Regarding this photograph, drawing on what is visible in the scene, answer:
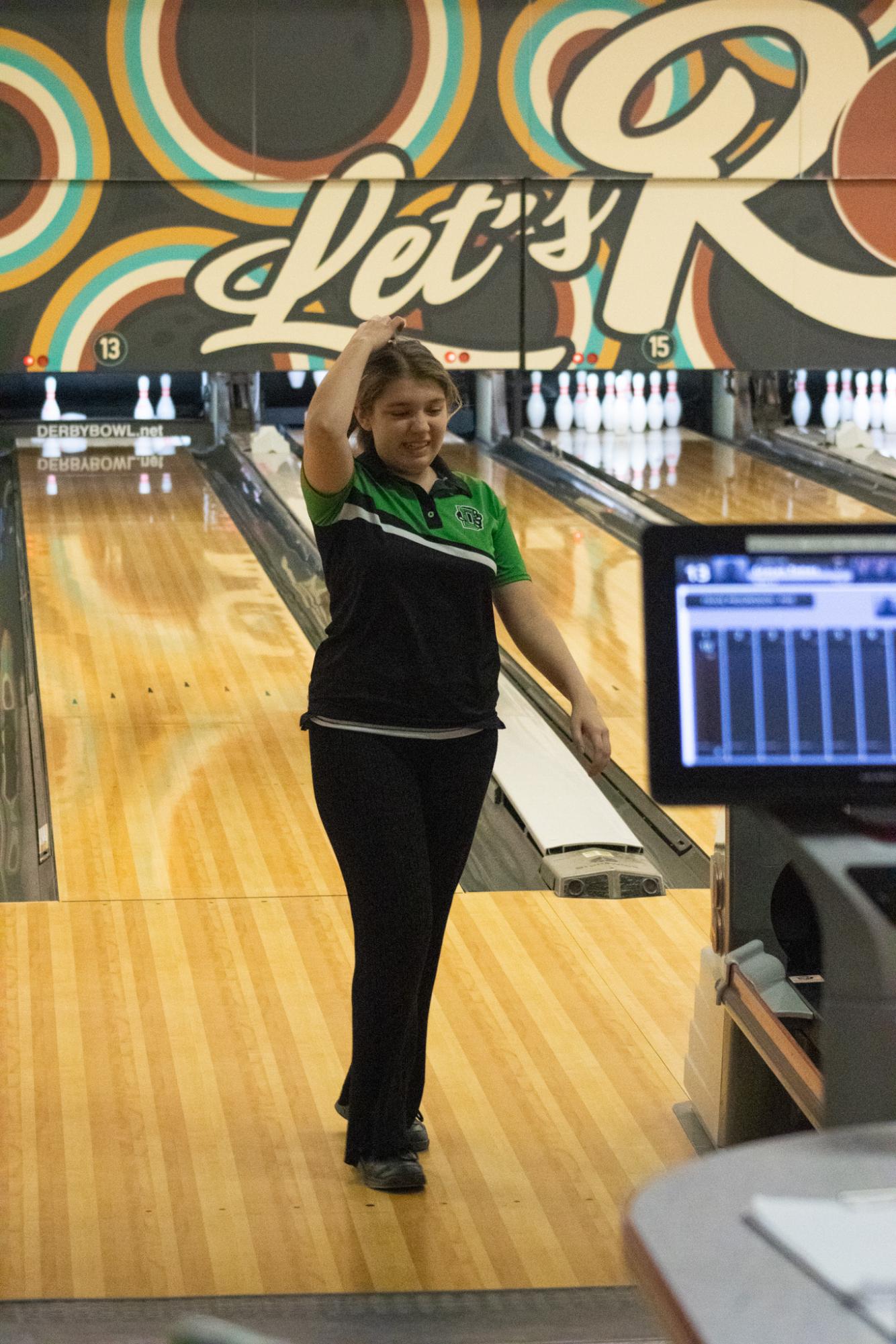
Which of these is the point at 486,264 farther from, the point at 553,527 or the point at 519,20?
the point at 553,527

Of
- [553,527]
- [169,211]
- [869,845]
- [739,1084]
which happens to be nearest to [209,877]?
[739,1084]

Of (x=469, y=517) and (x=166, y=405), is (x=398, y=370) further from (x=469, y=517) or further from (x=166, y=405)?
(x=166, y=405)

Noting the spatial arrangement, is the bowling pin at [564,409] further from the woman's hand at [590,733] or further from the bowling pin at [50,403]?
the woman's hand at [590,733]

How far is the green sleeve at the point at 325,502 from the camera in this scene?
7.55 ft

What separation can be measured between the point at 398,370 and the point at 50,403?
6.93 metres

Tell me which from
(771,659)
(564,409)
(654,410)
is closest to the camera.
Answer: (771,659)

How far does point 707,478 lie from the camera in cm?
817

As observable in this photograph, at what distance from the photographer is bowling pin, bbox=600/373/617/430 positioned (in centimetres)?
938

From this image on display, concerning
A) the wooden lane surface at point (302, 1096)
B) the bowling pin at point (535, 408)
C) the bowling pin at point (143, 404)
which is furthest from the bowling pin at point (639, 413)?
the wooden lane surface at point (302, 1096)

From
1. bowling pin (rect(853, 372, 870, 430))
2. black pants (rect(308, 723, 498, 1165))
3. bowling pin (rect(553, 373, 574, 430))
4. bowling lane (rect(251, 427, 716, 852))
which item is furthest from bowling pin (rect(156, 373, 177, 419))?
black pants (rect(308, 723, 498, 1165))

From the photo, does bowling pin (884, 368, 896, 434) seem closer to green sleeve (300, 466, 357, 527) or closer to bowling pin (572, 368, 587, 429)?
bowling pin (572, 368, 587, 429)

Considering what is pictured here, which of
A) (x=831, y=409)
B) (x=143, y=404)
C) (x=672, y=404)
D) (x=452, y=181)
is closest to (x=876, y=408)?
(x=831, y=409)

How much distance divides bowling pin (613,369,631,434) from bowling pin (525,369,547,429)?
395 mm

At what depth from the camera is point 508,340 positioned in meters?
5.23
